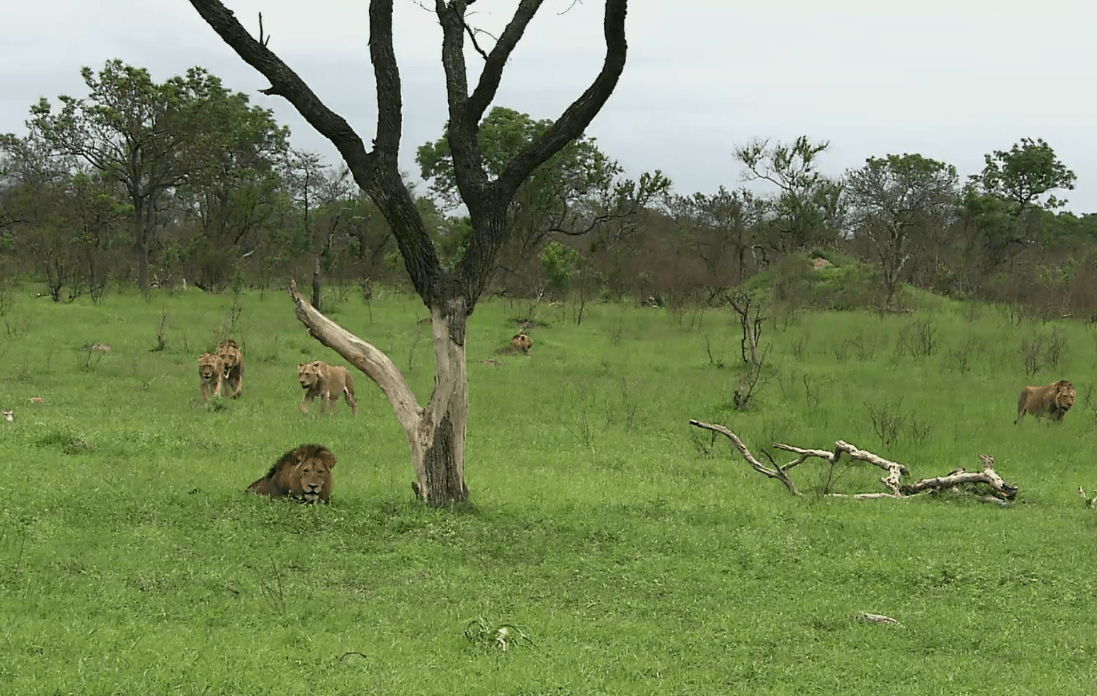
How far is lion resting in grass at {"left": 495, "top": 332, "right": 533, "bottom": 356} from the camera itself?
2277 centimetres

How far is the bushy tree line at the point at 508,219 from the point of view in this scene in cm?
3241

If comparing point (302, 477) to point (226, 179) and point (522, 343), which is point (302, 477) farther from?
point (226, 179)

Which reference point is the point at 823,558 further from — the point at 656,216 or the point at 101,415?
the point at 656,216

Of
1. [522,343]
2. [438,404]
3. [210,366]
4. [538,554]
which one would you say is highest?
[438,404]

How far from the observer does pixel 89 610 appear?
19.4 ft

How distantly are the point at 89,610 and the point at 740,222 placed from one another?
43.0 metres

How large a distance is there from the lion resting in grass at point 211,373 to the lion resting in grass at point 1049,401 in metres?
12.0

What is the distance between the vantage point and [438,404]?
877 centimetres

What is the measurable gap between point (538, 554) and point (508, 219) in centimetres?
2078

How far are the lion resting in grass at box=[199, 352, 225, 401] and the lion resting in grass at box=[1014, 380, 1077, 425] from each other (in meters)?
12.0

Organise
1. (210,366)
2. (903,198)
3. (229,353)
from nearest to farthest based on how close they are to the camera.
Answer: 1. (210,366)
2. (229,353)
3. (903,198)

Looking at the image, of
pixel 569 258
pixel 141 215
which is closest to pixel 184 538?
pixel 141 215

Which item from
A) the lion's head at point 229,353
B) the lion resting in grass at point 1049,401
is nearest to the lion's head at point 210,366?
the lion's head at point 229,353

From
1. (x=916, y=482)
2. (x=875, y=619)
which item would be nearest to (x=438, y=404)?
(x=875, y=619)
